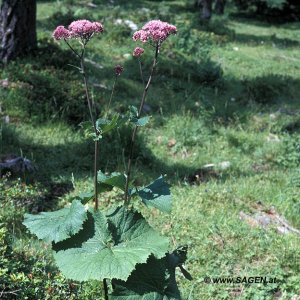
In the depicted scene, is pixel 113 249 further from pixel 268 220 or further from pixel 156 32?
pixel 268 220

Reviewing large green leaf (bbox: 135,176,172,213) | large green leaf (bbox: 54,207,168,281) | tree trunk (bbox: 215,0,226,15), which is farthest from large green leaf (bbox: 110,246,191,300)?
tree trunk (bbox: 215,0,226,15)

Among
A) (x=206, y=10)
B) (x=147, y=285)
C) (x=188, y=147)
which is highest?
(x=147, y=285)

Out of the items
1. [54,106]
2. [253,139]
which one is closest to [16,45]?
[54,106]

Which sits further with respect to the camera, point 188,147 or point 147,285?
point 188,147

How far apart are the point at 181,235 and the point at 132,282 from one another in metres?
2.11

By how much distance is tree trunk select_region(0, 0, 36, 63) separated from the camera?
8.63m

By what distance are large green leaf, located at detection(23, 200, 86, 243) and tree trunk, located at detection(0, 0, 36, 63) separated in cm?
661

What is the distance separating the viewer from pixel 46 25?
13.9m

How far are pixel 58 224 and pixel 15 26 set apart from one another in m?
6.90

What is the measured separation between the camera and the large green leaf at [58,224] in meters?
2.71

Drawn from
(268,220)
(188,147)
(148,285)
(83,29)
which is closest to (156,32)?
(83,29)

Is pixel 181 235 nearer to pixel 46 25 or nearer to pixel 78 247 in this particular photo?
pixel 78 247

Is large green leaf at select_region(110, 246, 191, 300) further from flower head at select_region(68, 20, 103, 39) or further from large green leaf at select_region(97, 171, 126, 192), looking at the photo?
flower head at select_region(68, 20, 103, 39)

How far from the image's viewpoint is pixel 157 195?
3.05 m
